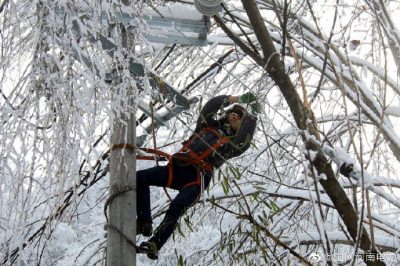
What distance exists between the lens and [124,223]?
2320mm

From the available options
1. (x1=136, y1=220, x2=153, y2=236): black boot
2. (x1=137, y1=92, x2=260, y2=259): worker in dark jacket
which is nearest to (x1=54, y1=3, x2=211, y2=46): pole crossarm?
(x1=137, y1=92, x2=260, y2=259): worker in dark jacket

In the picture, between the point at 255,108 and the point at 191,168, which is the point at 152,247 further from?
the point at 255,108

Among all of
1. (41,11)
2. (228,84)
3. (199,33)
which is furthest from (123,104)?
(228,84)

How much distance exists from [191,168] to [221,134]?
287mm

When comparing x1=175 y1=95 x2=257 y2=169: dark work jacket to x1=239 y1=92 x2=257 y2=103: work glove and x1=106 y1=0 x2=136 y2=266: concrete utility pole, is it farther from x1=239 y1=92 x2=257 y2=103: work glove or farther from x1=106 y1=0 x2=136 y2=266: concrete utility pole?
x1=106 y1=0 x2=136 y2=266: concrete utility pole

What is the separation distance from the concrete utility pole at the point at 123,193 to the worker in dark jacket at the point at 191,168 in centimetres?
54

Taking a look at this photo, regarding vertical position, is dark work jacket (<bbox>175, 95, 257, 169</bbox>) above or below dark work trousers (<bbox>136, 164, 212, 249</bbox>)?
above

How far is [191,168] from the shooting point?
10.8ft

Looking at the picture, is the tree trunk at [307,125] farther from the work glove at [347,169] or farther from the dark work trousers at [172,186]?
the dark work trousers at [172,186]

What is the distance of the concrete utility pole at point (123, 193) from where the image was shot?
2.27 metres

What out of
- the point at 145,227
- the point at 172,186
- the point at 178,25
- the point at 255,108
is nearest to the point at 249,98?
the point at 255,108

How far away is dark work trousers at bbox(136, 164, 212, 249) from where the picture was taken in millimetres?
2951

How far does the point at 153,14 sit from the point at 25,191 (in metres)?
1.04

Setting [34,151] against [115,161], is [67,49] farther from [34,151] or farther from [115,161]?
[115,161]
